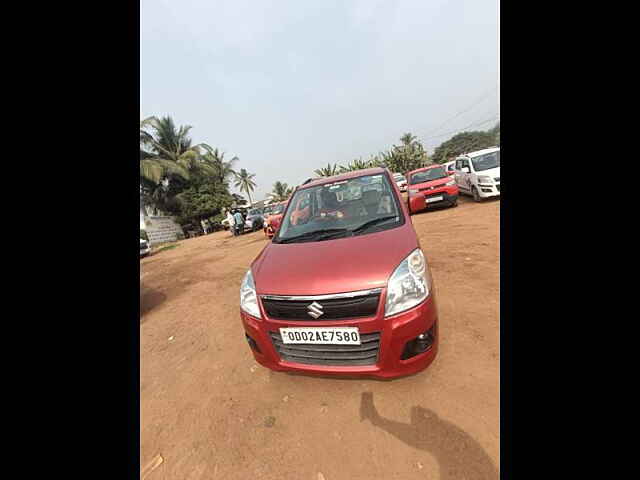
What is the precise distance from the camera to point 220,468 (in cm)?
133

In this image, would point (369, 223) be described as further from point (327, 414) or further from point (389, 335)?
point (327, 414)

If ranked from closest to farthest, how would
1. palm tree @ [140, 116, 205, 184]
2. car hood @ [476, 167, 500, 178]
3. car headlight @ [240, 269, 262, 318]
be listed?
car headlight @ [240, 269, 262, 318] → car hood @ [476, 167, 500, 178] → palm tree @ [140, 116, 205, 184]

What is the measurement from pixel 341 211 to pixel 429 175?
23.6 feet

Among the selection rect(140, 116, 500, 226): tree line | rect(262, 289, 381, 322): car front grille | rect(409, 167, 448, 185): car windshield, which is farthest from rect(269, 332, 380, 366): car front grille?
rect(140, 116, 500, 226): tree line

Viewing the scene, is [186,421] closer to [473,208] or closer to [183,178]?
[473,208]

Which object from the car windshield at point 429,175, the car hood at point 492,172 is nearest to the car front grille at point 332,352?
the car windshield at point 429,175

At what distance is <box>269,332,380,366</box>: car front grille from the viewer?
1361 millimetres

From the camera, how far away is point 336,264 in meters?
1.47

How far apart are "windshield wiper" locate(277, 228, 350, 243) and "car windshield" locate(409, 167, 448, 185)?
23.7ft

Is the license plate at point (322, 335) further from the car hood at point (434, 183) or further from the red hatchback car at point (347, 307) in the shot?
the car hood at point (434, 183)

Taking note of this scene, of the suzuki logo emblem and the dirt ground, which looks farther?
the suzuki logo emblem

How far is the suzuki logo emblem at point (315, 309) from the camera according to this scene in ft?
4.43

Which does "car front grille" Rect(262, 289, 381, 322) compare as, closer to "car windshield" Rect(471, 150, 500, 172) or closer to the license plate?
the license plate
